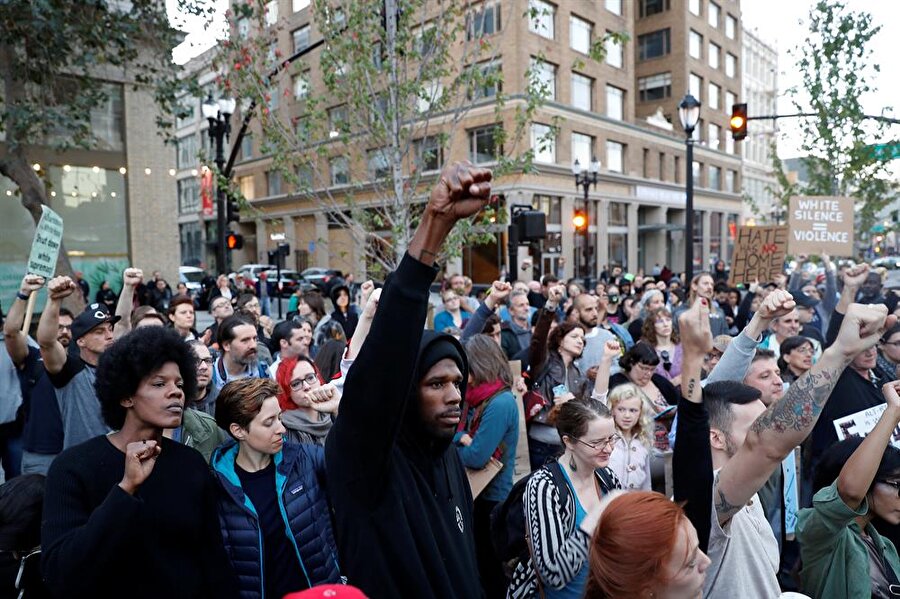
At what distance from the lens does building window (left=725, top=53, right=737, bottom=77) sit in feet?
152

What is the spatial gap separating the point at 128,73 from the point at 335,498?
19576 millimetres

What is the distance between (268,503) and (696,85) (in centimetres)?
4667

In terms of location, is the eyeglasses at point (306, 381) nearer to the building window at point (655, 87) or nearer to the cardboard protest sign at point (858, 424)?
the cardboard protest sign at point (858, 424)

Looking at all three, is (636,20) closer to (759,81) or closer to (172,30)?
(759,81)

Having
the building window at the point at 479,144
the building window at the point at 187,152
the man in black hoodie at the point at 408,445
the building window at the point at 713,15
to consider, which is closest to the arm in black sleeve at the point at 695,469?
the man in black hoodie at the point at 408,445

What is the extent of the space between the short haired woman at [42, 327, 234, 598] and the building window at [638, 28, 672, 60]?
45.1 m

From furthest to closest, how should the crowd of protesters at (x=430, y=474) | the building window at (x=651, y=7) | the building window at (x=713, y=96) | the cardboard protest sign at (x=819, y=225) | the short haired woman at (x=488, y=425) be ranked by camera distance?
1. the building window at (x=713, y=96)
2. the building window at (x=651, y=7)
3. the cardboard protest sign at (x=819, y=225)
4. the short haired woman at (x=488, y=425)
5. the crowd of protesters at (x=430, y=474)

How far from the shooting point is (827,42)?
18.6m

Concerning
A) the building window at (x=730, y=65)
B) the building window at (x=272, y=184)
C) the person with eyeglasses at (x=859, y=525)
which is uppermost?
the building window at (x=730, y=65)

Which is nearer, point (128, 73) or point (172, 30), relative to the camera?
point (172, 30)

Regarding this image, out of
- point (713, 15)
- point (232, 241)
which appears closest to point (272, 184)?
point (232, 241)

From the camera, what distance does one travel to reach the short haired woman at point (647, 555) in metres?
1.80

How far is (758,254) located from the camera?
31.2 ft

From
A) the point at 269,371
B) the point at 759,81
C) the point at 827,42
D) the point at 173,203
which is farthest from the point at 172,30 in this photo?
the point at 759,81
